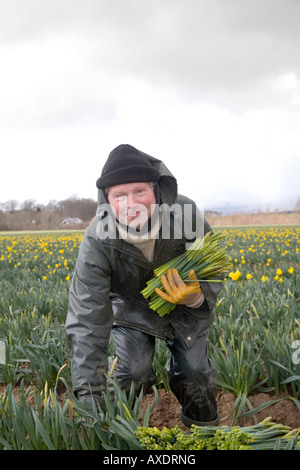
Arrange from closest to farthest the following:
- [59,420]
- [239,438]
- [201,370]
Result: 1. [239,438]
2. [59,420]
3. [201,370]

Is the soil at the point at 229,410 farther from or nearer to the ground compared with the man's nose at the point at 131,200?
nearer to the ground

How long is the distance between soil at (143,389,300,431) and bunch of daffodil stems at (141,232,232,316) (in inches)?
23.2

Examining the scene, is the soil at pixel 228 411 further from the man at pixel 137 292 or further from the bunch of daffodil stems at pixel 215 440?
the bunch of daffodil stems at pixel 215 440

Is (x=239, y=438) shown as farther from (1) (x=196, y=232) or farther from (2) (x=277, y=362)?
(1) (x=196, y=232)

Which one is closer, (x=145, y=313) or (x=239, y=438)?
(x=239, y=438)

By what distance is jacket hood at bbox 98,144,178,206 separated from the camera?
2107 mm

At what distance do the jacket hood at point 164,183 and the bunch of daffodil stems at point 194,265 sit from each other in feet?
0.92

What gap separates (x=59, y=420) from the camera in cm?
153

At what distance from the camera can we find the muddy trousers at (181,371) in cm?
213

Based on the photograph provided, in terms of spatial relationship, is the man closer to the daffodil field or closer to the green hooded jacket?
the green hooded jacket

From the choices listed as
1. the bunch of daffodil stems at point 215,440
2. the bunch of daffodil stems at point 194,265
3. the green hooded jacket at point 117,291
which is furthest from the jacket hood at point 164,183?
the bunch of daffodil stems at point 215,440
